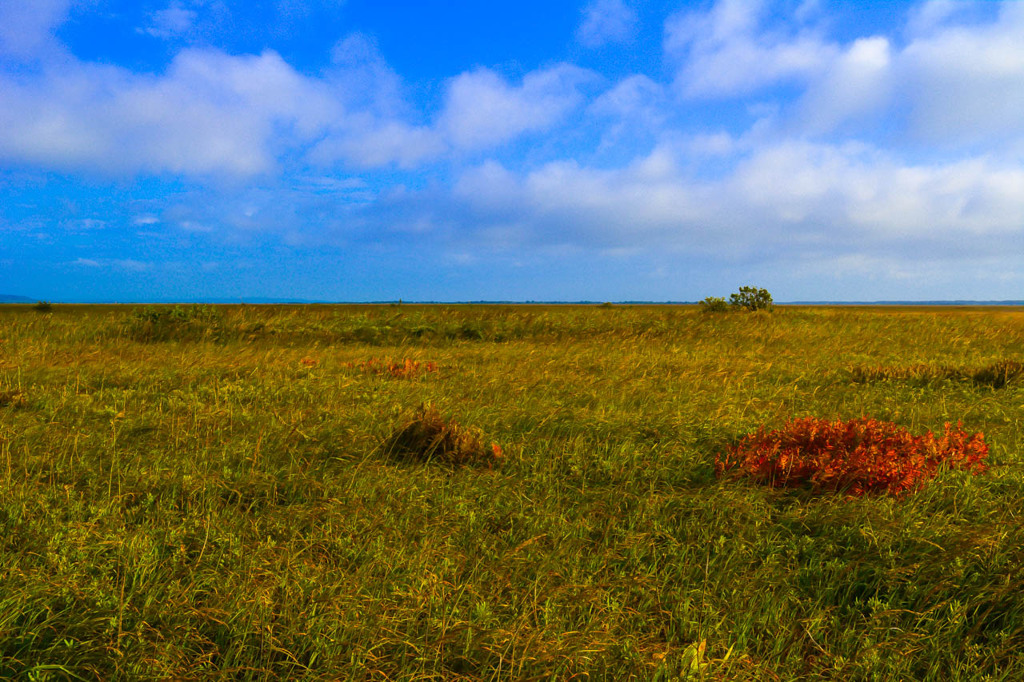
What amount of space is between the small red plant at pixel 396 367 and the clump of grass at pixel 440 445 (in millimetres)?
3914

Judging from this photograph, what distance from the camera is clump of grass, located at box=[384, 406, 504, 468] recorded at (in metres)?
5.40

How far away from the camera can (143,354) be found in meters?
11.5

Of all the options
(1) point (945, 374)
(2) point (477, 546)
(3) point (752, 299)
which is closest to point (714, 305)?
(3) point (752, 299)

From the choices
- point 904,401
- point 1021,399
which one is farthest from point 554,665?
point 1021,399

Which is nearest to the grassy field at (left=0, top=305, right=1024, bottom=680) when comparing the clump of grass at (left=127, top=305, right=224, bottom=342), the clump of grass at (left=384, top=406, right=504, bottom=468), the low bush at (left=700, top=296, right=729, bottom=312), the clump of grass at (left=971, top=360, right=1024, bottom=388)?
the clump of grass at (left=384, top=406, right=504, bottom=468)

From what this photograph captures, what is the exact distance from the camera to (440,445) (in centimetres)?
555

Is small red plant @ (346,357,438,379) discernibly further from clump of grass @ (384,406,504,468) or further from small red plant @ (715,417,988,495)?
small red plant @ (715,417,988,495)

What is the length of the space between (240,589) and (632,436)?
166 inches

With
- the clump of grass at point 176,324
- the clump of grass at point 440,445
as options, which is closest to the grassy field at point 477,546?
the clump of grass at point 440,445

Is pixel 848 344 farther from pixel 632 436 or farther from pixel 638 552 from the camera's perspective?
pixel 638 552

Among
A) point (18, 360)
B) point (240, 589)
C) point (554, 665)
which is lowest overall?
point (554, 665)

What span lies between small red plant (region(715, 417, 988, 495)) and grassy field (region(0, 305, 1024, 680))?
19 cm

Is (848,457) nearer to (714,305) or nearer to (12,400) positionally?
(12,400)

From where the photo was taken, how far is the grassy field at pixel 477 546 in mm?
2727
